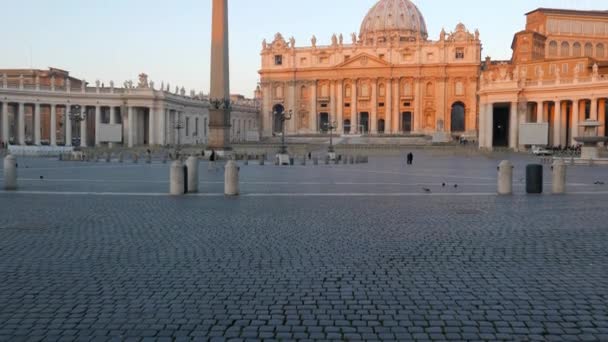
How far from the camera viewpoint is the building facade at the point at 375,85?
9856 cm

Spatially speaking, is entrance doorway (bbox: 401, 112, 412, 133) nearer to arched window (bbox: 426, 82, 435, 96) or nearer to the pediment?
arched window (bbox: 426, 82, 435, 96)

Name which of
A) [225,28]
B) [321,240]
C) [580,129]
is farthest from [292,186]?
[580,129]

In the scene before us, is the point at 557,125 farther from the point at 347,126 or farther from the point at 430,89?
the point at 347,126

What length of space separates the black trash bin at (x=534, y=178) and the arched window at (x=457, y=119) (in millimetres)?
88667

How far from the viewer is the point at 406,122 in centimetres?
10462

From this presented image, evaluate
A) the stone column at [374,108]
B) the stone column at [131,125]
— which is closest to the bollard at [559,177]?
the stone column at [131,125]

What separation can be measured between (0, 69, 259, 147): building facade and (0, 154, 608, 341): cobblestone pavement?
1896 inches

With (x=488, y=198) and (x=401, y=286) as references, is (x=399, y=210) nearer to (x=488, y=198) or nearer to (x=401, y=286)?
(x=488, y=198)

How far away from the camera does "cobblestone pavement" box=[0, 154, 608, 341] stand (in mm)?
5266

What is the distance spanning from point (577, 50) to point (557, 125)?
857 inches

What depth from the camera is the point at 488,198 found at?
16.1 meters

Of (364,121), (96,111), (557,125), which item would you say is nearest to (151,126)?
(96,111)

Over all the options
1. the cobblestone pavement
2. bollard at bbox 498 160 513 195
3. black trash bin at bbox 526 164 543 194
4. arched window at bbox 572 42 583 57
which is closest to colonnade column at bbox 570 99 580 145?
arched window at bbox 572 42 583 57

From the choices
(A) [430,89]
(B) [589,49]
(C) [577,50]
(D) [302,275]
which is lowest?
(D) [302,275]
